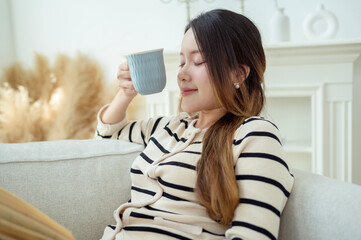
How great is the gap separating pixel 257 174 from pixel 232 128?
16 centimetres

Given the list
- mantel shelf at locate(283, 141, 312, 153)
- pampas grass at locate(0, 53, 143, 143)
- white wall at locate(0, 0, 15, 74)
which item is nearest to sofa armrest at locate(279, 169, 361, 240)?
mantel shelf at locate(283, 141, 312, 153)

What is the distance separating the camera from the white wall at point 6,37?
2678 mm

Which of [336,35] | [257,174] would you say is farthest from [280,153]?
[336,35]

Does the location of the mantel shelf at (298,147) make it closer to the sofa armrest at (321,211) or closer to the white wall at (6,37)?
the sofa armrest at (321,211)

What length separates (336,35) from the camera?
196 centimetres

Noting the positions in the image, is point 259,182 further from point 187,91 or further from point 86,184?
point 86,184

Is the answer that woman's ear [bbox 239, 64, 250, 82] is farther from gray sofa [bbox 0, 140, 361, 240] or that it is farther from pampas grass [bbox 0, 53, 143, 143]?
pampas grass [bbox 0, 53, 143, 143]

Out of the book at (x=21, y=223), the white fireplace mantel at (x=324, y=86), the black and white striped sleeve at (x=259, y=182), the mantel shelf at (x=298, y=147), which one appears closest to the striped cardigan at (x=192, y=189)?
the black and white striped sleeve at (x=259, y=182)

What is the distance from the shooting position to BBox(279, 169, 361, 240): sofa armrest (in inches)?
28.9

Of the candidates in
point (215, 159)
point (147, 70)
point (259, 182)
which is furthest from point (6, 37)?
point (259, 182)

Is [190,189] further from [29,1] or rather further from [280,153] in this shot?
[29,1]

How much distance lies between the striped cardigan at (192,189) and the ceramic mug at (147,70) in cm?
16

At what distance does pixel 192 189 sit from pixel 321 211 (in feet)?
0.92

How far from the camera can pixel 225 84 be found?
3.04 ft
